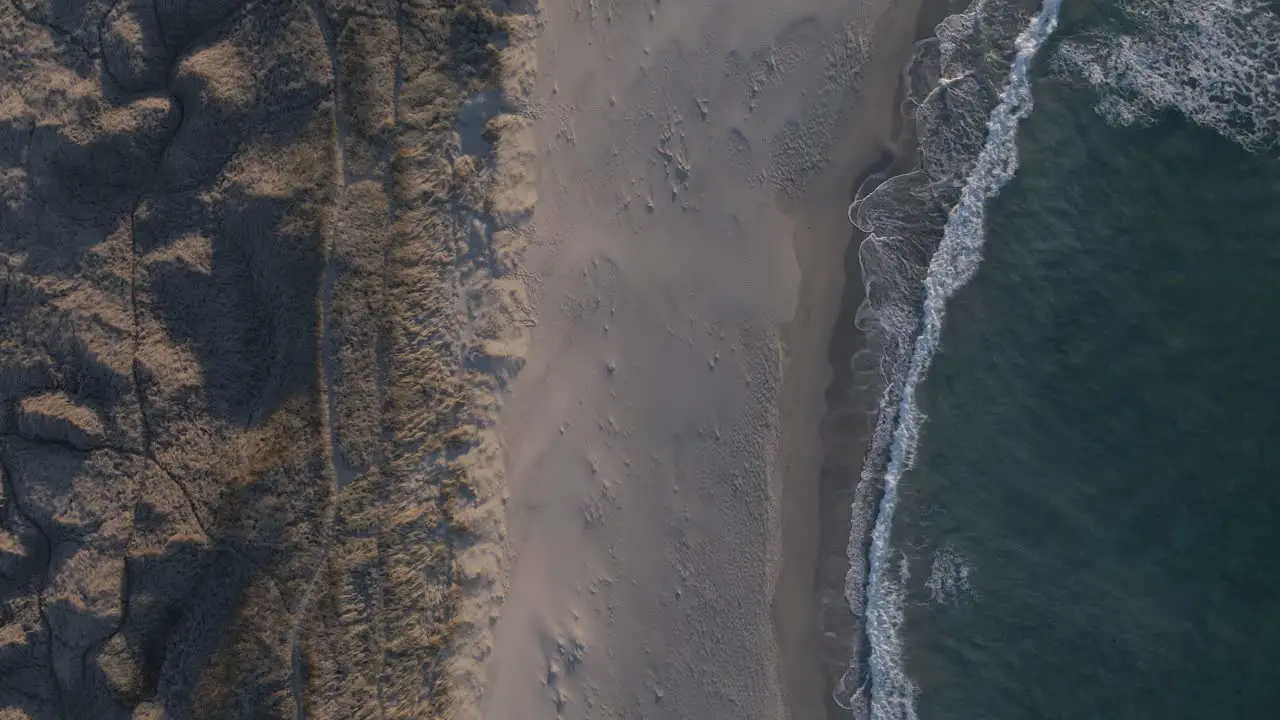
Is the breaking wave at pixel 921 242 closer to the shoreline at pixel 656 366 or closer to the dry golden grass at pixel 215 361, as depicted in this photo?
the shoreline at pixel 656 366

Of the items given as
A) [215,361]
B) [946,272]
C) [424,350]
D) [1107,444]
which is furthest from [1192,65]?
[215,361]

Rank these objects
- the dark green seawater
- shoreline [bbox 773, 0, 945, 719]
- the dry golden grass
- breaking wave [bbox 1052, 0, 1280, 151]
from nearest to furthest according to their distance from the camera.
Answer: the dry golden grass
the dark green seawater
breaking wave [bbox 1052, 0, 1280, 151]
shoreline [bbox 773, 0, 945, 719]

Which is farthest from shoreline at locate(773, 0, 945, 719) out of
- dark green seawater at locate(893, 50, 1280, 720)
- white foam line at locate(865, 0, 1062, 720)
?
dark green seawater at locate(893, 50, 1280, 720)

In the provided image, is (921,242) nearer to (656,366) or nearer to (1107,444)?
(1107,444)

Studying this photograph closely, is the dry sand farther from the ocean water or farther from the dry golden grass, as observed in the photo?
the ocean water

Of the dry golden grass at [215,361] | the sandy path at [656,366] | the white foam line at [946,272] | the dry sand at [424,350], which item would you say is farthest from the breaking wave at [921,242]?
the dry golden grass at [215,361]

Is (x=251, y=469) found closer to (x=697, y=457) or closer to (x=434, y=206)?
(x=434, y=206)
